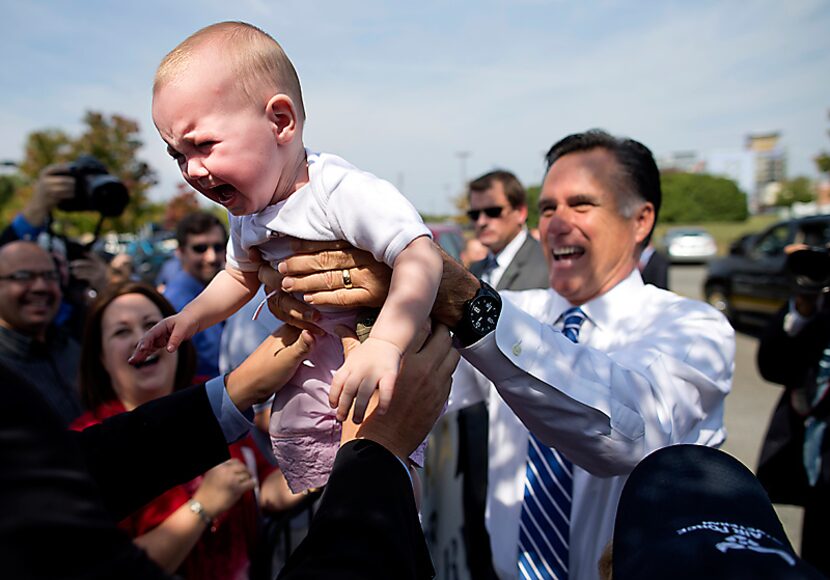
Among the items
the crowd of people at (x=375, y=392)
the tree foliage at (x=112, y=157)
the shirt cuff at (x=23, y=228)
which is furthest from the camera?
the tree foliage at (x=112, y=157)

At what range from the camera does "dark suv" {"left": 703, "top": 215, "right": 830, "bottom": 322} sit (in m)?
9.60

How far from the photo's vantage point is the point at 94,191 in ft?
12.0

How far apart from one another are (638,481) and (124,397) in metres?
2.28

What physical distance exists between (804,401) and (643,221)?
1.32m

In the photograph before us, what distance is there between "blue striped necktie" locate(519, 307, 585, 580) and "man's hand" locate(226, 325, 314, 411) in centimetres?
94

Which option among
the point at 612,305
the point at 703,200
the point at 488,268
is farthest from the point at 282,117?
the point at 703,200

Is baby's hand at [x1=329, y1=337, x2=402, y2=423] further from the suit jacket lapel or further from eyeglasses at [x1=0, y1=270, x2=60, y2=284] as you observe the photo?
the suit jacket lapel

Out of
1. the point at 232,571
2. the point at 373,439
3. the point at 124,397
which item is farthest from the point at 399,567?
the point at 124,397

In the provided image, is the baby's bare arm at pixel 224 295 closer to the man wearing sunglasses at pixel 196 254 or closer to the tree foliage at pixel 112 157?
the man wearing sunglasses at pixel 196 254

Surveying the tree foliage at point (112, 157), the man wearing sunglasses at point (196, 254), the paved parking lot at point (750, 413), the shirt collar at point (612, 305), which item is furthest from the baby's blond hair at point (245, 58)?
the tree foliage at point (112, 157)

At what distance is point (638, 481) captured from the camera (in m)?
0.90

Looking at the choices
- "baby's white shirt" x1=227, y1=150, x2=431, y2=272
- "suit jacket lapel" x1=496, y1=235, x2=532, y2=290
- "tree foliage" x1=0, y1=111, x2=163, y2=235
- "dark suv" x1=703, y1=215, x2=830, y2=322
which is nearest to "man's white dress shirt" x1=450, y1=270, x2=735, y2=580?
"baby's white shirt" x1=227, y1=150, x2=431, y2=272

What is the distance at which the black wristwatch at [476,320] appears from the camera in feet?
4.79

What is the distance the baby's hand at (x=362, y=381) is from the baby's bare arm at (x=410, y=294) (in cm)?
6
